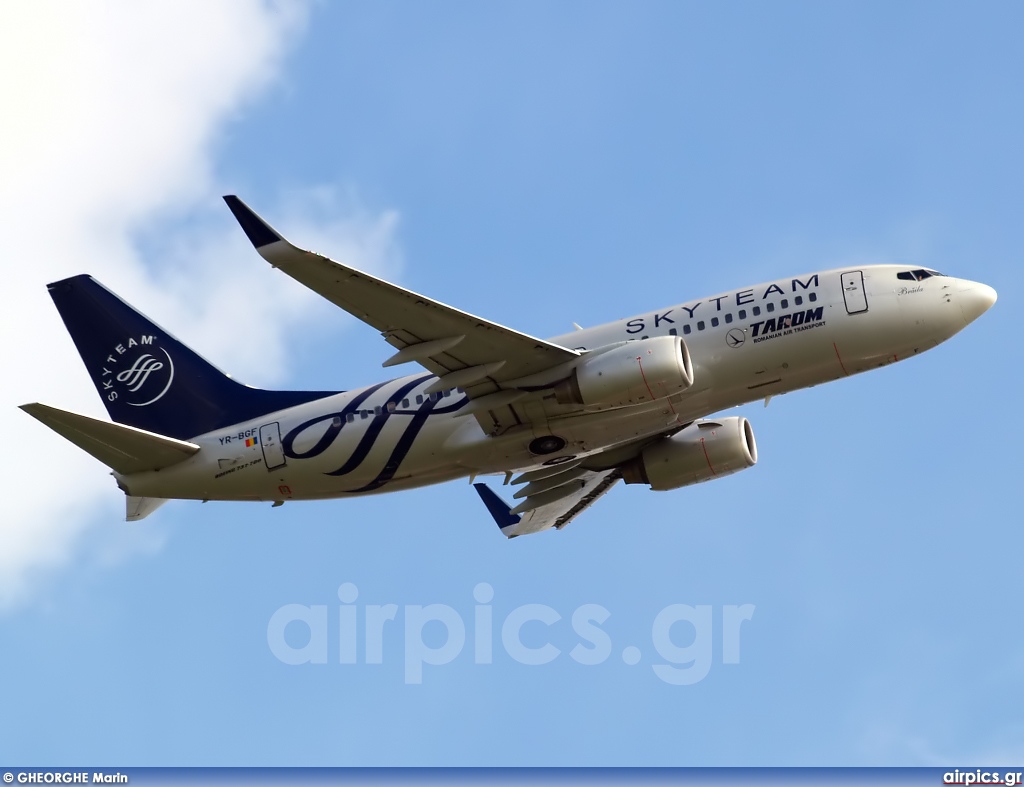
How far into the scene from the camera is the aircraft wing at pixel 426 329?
33719 millimetres

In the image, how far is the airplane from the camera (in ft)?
124

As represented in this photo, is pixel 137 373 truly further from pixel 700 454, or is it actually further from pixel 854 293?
pixel 854 293

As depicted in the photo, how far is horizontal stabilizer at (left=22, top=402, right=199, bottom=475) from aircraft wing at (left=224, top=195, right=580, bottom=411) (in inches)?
345

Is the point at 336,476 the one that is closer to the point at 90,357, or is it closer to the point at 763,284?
the point at 90,357

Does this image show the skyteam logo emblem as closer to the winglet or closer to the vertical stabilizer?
the vertical stabilizer

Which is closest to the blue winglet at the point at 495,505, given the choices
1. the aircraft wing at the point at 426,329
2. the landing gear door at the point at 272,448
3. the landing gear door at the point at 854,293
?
the landing gear door at the point at 272,448

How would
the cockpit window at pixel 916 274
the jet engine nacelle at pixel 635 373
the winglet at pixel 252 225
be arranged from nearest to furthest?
the winglet at pixel 252 225, the jet engine nacelle at pixel 635 373, the cockpit window at pixel 916 274

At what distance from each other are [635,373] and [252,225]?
455 inches

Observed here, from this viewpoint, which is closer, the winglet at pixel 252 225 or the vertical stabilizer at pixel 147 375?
the winglet at pixel 252 225

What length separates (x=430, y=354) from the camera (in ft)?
122

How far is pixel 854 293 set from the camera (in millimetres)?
39281

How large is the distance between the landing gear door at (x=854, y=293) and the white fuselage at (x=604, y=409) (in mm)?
42

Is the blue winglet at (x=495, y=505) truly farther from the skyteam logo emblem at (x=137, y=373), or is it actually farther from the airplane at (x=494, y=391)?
the skyteam logo emblem at (x=137, y=373)

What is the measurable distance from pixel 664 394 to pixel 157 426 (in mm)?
17712
